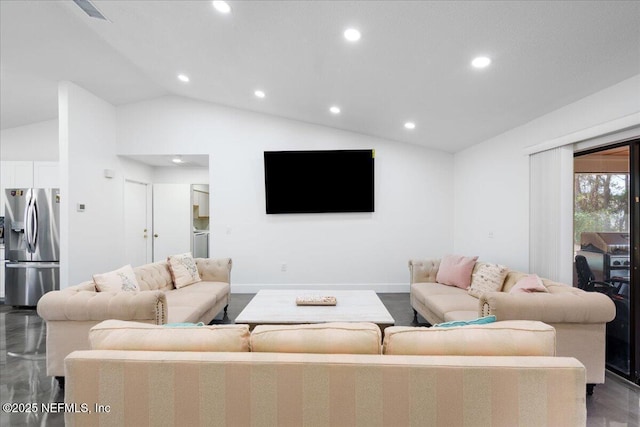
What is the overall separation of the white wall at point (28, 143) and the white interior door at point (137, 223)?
133cm

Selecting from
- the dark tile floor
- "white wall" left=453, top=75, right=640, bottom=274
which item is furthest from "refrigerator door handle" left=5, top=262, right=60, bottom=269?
"white wall" left=453, top=75, right=640, bottom=274

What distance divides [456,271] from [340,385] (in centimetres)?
295

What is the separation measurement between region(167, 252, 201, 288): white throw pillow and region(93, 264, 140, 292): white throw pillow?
0.76 meters

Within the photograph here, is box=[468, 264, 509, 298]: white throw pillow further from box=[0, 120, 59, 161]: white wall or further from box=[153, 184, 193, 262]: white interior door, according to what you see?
box=[0, 120, 59, 161]: white wall

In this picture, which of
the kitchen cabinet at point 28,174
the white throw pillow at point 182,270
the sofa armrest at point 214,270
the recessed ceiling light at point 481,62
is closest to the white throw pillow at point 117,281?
the white throw pillow at point 182,270

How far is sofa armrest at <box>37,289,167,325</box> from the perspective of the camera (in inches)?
90.7

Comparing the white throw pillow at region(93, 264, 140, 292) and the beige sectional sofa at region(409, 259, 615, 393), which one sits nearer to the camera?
the beige sectional sofa at region(409, 259, 615, 393)

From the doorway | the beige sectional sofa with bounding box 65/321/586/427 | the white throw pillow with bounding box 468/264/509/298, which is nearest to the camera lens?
the beige sectional sofa with bounding box 65/321/586/427

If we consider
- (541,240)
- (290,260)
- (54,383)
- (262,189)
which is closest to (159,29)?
(262,189)

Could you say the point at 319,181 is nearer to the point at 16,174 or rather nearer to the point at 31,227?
the point at 31,227

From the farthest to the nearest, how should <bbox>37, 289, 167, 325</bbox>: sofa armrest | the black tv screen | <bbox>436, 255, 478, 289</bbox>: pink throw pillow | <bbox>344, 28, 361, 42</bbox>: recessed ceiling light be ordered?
the black tv screen
<bbox>436, 255, 478, 289</bbox>: pink throw pillow
<bbox>344, 28, 361, 42</bbox>: recessed ceiling light
<bbox>37, 289, 167, 325</bbox>: sofa armrest

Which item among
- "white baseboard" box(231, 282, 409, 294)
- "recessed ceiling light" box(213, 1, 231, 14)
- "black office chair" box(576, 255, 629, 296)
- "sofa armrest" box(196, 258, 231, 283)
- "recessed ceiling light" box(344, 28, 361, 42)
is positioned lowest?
"white baseboard" box(231, 282, 409, 294)

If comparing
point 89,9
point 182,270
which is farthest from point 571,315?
point 89,9

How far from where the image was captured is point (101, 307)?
231 cm
